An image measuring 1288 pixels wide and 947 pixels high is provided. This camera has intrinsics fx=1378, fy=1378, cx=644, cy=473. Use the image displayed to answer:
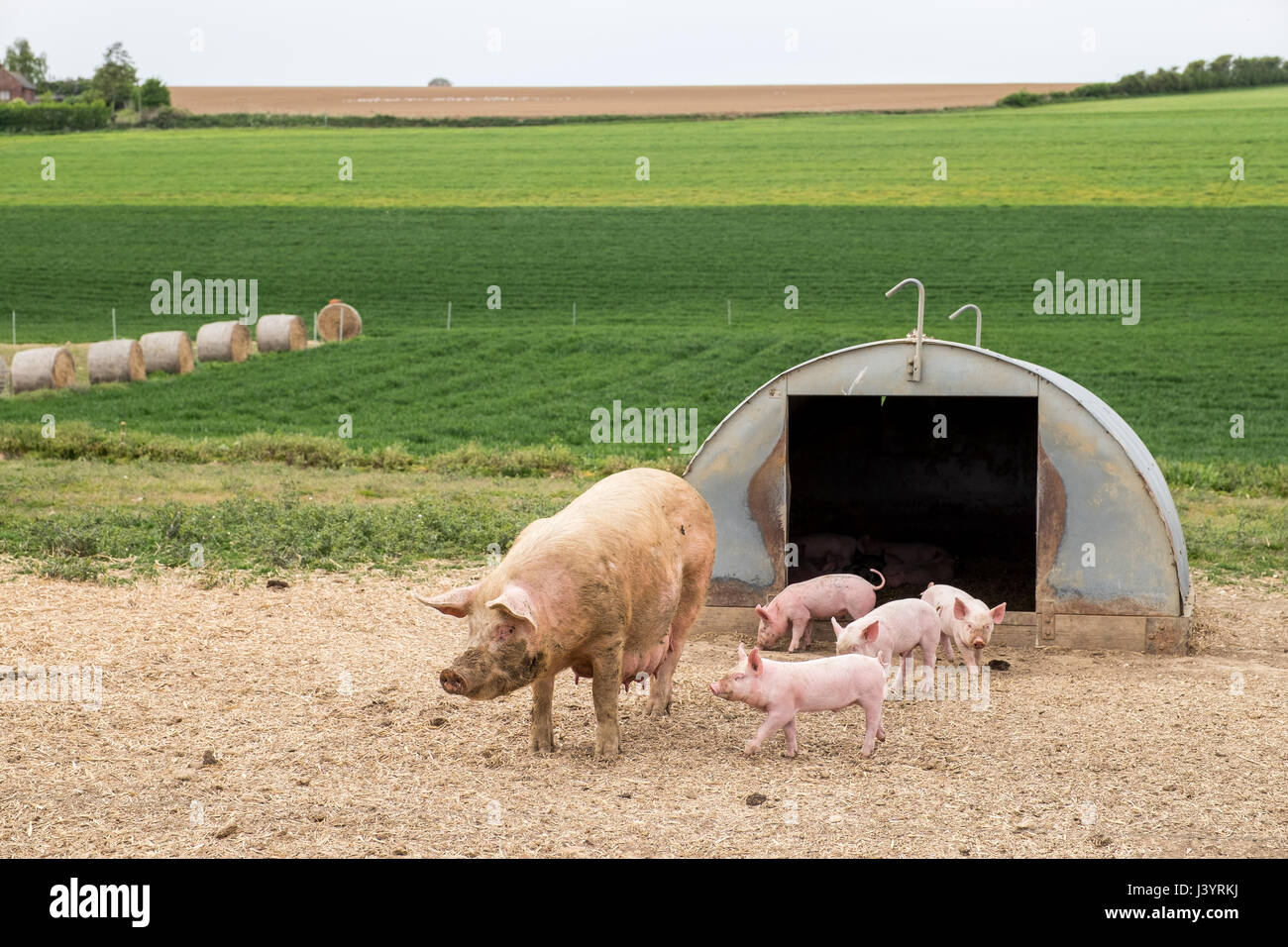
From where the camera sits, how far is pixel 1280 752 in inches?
316

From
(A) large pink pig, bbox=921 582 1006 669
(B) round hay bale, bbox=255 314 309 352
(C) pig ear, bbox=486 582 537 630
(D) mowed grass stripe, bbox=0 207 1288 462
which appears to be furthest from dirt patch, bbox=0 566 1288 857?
(B) round hay bale, bbox=255 314 309 352

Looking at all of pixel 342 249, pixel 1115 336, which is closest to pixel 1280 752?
pixel 1115 336

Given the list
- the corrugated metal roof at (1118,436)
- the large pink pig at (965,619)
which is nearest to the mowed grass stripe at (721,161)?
the corrugated metal roof at (1118,436)

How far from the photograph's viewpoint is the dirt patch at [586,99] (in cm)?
7194

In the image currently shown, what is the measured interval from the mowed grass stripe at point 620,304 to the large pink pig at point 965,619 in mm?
12840

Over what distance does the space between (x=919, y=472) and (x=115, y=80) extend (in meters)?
74.2

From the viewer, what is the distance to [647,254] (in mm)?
45062

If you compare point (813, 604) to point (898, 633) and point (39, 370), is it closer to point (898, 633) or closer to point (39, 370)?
point (898, 633)

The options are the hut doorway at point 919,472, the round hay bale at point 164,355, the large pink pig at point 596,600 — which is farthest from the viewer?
the round hay bale at point 164,355

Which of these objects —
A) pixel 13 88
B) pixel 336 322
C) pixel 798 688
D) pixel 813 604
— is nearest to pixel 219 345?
Answer: pixel 336 322

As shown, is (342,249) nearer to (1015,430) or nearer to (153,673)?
(1015,430)

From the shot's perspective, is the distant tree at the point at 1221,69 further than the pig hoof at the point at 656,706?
Yes

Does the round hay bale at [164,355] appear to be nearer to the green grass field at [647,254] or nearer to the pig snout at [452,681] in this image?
the green grass field at [647,254]

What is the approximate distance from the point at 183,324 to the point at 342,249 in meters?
8.70
